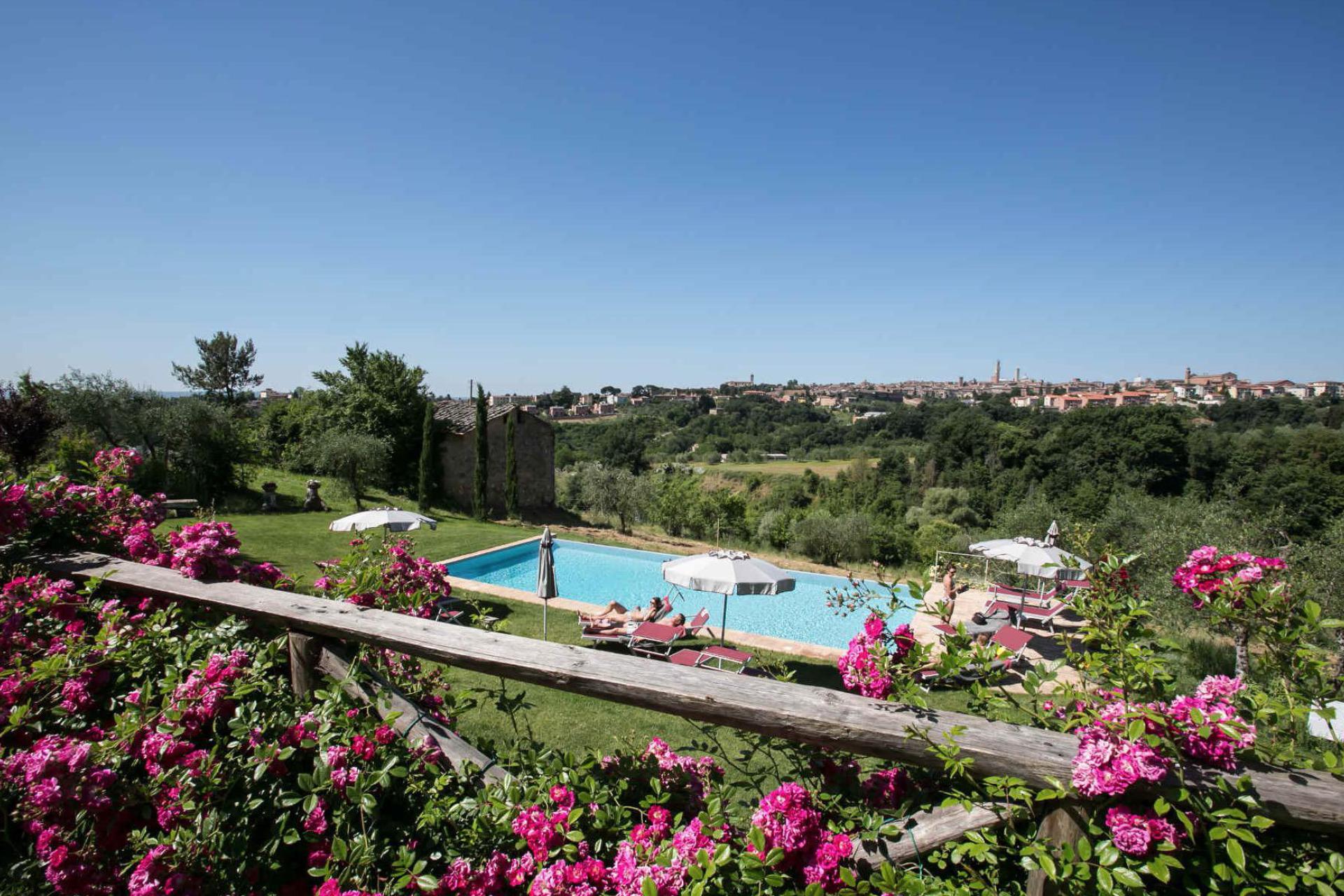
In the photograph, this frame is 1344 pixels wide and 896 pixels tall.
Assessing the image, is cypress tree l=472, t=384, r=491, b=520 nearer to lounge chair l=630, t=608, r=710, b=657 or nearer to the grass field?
lounge chair l=630, t=608, r=710, b=657

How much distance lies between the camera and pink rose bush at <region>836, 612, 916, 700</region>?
2.00 m

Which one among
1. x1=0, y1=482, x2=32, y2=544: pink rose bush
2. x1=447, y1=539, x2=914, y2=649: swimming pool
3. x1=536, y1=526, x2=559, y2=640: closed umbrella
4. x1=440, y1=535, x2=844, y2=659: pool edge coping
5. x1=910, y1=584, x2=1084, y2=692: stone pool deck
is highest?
x1=0, y1=482, x2=32, y2=544: pink rose bush

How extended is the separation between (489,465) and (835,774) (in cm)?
2540

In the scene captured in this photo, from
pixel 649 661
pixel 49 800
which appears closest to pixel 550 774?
pixel 649 661

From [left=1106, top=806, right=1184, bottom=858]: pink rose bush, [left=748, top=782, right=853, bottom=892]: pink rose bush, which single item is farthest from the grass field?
Answer: [left=1106, top=806, right=1184, bottom=858]: pink rose bush

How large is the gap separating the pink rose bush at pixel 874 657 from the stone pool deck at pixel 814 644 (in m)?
7.43

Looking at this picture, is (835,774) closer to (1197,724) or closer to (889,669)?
(889,669)

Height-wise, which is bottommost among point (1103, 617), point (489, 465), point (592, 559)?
point (592, 559)

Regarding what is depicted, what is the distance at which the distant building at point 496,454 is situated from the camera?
25594 mm

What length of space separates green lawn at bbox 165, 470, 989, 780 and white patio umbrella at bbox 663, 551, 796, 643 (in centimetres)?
132

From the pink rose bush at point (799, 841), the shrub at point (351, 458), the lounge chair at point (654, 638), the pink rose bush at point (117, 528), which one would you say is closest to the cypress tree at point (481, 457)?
the shrub at point (351, 458)

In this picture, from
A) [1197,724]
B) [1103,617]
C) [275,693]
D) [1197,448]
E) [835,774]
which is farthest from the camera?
[1197,448]

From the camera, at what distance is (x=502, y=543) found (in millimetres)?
18062

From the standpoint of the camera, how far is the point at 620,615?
11602 mm
